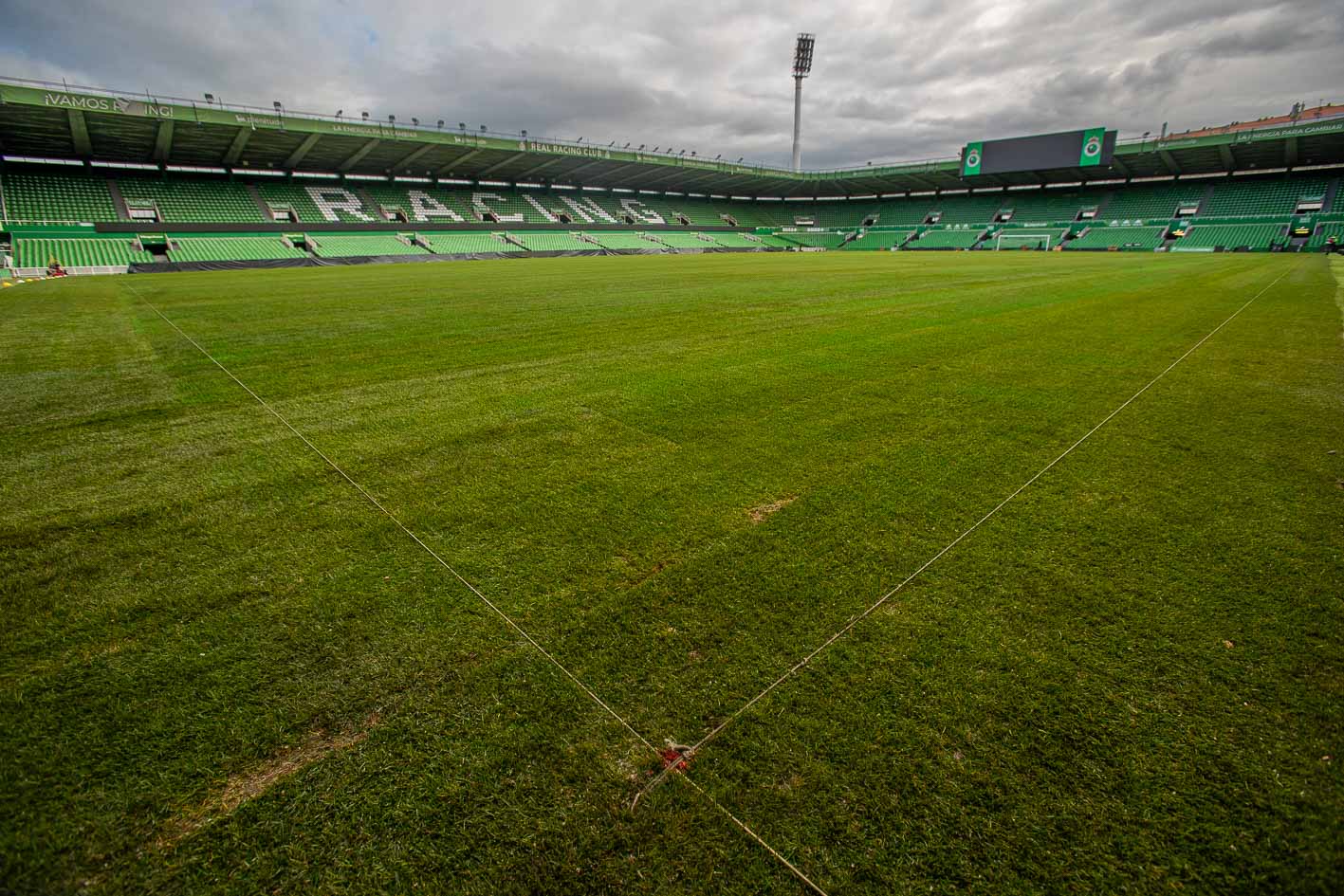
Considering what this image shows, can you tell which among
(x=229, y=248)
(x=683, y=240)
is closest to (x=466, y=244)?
(x=229, y=248)

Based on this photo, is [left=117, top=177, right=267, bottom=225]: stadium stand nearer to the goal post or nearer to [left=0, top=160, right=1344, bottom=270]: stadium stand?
[left=0, top=160, right=1344, bottom=270]: stadium stand

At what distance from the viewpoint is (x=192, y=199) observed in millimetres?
38500

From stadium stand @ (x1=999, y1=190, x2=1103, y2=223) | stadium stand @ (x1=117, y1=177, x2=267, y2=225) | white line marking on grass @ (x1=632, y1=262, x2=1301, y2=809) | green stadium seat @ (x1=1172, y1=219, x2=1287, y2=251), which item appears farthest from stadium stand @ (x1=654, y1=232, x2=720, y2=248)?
white line marking on grass @ (x1=632, y1=262, x2=1301, y2=809)

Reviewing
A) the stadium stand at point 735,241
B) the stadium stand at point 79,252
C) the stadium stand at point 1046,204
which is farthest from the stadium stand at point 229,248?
the stadium stand at point 1046,204

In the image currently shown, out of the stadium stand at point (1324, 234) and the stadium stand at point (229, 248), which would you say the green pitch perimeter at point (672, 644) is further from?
the stadium stand at point (1324, 234)

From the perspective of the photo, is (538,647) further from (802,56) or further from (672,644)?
(802,56)

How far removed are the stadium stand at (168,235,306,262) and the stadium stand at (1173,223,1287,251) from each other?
63.9 m

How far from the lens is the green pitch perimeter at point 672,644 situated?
1608 mm

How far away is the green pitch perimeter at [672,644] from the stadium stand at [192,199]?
42719 mm

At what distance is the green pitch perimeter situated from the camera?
63.3 inches

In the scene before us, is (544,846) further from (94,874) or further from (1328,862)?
(1328,862)

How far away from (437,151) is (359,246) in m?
11.4

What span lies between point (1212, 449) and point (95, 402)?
9833mm

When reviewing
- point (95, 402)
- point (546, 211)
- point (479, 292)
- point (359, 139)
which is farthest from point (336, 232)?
point (95, 402)
